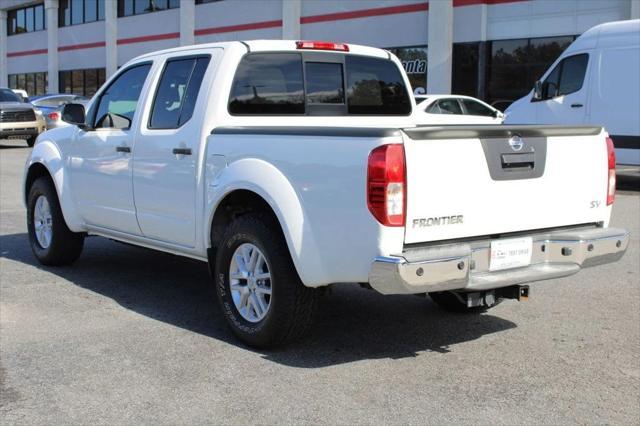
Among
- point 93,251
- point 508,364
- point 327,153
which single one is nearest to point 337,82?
point 327,153

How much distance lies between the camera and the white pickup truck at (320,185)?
14.2 ft

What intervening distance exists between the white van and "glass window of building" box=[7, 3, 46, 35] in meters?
41.2

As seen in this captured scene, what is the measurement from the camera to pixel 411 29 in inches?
1039

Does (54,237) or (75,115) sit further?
(54,237)

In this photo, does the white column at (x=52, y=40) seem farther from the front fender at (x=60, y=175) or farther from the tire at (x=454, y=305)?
the tire at (x=454, y=305)

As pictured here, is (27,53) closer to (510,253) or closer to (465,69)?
(465,69)

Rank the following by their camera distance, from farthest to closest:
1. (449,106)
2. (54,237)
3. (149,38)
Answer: (149,38) → (449,106) → (54,237)

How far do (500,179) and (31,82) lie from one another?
51.2m

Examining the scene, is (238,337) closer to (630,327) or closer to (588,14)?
(630,327)

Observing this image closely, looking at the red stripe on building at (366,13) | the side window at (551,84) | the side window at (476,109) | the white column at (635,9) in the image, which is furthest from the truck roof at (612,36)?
the red stripe on building at (366,13)

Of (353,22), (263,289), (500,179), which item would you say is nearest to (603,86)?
(500,179)

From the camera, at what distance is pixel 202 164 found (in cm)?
544

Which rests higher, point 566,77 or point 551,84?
point 566,77

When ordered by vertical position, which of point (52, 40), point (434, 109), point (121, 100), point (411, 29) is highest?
point (52, 40)
